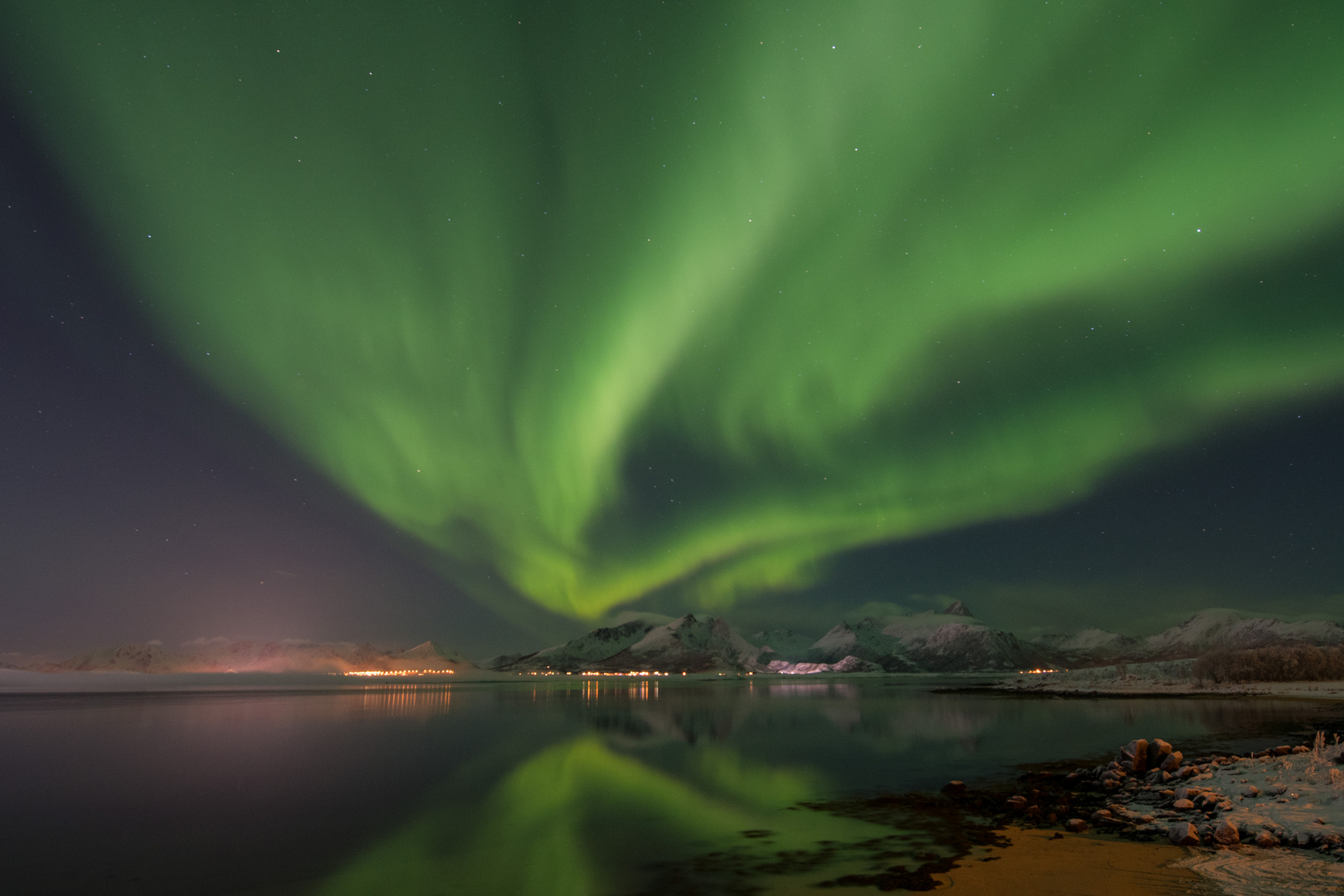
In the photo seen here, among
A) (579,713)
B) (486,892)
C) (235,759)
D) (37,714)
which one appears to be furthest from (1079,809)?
(37,714)

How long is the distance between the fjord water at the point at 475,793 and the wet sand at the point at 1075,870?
7.57ft

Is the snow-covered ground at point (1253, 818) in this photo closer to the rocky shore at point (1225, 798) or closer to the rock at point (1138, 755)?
→ the rocky shore at point (1225, 798)

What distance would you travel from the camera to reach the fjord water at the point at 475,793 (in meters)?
17.7

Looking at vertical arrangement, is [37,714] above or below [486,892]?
above

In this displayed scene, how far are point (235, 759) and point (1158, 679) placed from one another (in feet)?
549

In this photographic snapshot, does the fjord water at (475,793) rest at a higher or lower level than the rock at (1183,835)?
higher

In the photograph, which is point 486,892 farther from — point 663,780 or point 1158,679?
point 1158,679

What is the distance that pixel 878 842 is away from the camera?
19844 millimetres

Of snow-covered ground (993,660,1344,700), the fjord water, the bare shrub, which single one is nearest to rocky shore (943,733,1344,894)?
the fjord water

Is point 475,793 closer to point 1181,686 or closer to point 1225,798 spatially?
point 1225,798

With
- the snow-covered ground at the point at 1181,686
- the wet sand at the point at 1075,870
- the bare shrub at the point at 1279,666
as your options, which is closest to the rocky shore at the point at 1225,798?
the wet sand at the point at 1075,870

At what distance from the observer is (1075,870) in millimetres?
16641

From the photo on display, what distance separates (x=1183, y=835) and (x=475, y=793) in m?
23.7

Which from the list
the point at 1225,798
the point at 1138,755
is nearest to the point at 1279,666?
the point at 1138,755
